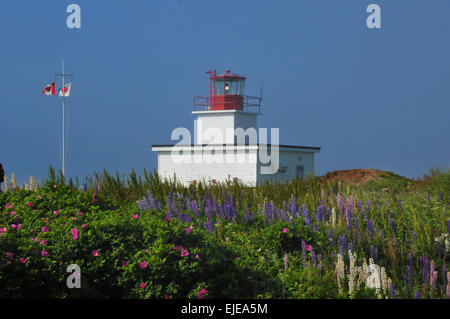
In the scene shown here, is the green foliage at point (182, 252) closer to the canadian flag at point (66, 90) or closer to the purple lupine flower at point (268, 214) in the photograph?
the purple lupine flower at point (268, 214)

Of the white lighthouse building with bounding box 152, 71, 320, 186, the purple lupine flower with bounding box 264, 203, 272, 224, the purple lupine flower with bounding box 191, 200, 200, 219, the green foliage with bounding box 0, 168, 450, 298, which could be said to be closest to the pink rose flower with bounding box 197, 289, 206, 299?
the green foliage with bounding box 0, 168, 450, 298

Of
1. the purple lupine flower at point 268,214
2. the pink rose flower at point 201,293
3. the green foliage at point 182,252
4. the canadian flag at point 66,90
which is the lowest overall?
the pink rose flower at point 201,293

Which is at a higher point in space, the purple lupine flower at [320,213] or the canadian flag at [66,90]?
the canadian flag at [66,90]

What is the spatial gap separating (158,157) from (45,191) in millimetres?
23590

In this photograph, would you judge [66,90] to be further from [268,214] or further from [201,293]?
[201,293]

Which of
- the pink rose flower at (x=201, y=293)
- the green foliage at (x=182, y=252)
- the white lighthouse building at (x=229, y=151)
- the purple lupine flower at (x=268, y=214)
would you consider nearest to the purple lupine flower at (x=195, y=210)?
the green foliage at (x=182, y=252)

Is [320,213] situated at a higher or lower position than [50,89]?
lower

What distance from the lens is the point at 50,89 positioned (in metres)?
27.6

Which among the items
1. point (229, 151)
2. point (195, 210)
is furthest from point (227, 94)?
point (195, 210)

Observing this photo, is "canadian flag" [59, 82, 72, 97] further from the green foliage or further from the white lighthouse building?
the green foliage

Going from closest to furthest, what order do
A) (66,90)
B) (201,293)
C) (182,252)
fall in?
(201,293) < (182,252) < (66,90)

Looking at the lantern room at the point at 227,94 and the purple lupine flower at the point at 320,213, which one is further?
the lantern room at the point at 227,94

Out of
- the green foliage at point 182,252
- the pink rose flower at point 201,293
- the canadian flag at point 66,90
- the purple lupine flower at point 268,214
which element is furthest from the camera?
the canadian flag at point 66,90

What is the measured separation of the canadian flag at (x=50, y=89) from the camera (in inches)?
1086
